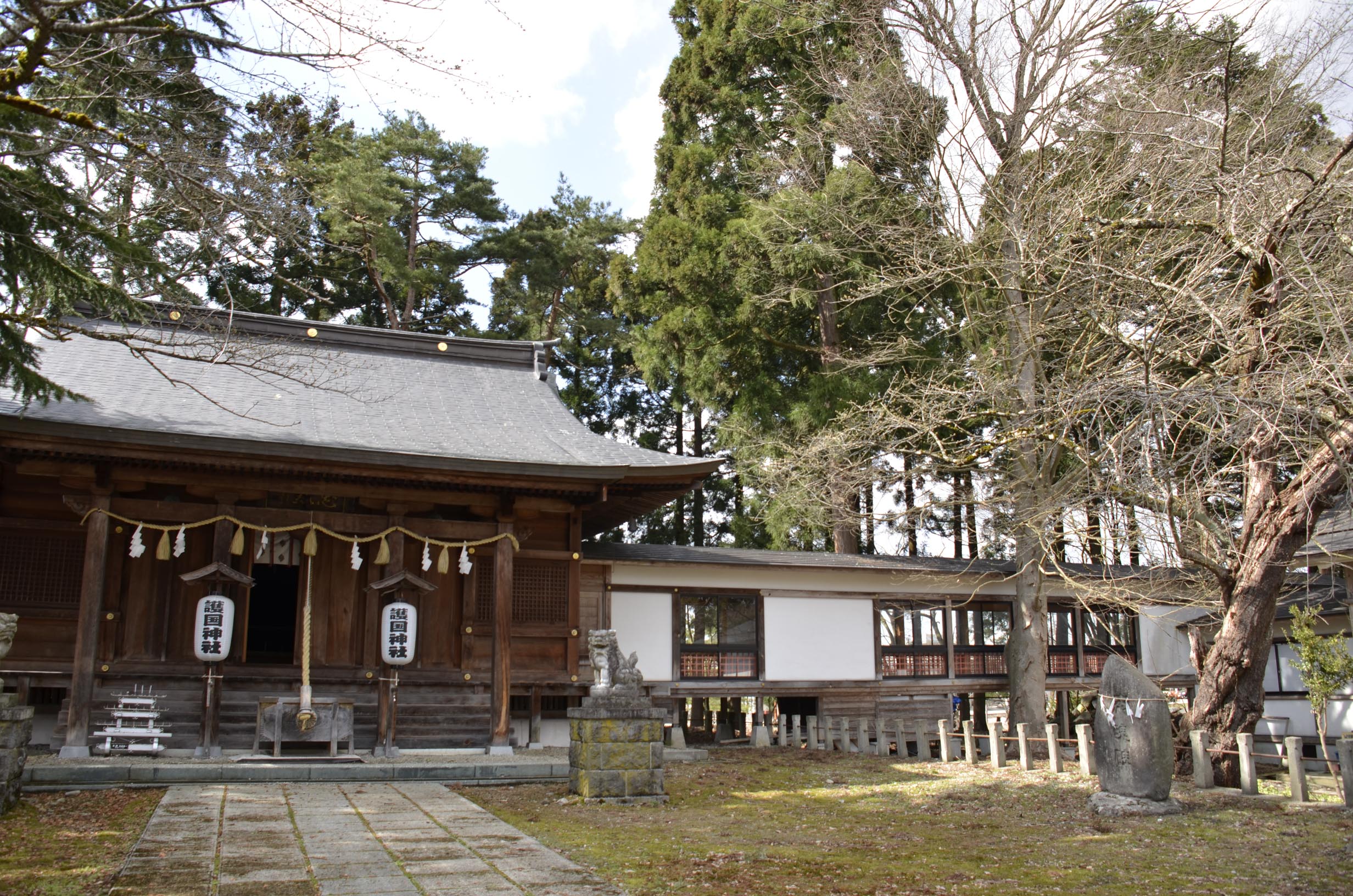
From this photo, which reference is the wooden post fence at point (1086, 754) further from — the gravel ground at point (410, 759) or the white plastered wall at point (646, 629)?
the white plastered wall at point (646, 629)

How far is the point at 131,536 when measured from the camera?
12.5 metres

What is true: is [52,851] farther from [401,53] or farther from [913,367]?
[913,367]

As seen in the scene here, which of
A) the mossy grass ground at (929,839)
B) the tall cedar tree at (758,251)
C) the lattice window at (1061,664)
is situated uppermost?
the tall cedar tree at (758,251)

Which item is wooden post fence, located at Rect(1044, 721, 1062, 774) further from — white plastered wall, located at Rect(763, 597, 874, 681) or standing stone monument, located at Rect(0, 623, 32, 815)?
standing stone monument, located at Rect(0, 623, 32, 815)

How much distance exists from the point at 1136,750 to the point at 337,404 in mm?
11150

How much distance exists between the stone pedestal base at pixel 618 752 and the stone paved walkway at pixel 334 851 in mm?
1110

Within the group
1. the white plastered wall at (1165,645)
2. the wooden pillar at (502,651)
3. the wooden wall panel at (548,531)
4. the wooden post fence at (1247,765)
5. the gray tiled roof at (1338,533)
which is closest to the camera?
the wooden post fence at (1247,765)

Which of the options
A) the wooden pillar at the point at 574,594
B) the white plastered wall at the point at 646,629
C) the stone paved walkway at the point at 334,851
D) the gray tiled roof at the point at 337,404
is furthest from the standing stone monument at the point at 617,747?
the white plastered wall at the point at 646,629

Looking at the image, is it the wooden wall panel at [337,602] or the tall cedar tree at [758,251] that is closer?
the wooden wall panel at [337,602]

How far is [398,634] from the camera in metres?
12.1

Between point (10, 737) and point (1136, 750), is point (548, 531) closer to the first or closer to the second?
point (10, 737)

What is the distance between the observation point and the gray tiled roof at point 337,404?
11.4m

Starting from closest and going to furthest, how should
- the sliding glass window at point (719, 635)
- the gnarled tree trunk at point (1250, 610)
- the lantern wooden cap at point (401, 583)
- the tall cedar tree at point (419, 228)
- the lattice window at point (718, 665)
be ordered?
the gnarled tree trunk at point (1250, 610)
the lantern wooden cap at point (401, 583)
the lattice window at point (718, 665)
the sliding glass window at point (719, 635)
the tall cedar tree at point (419, 228)

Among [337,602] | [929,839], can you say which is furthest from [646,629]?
[929,839]
